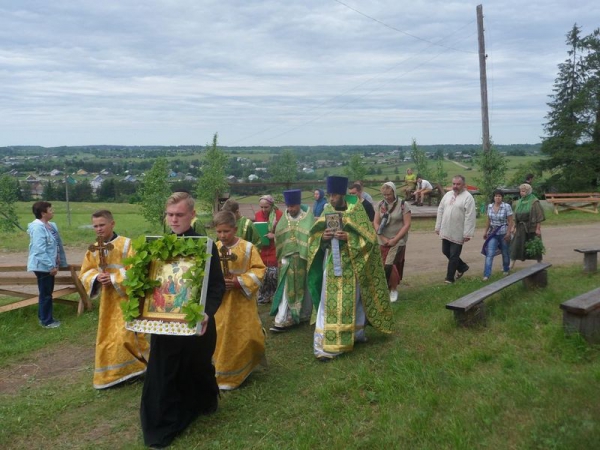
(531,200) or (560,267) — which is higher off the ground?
(531,200)

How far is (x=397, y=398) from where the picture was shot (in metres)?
4.82

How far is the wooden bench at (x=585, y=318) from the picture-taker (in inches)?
210

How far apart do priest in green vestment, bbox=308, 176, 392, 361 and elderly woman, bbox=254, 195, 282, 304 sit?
2134mm

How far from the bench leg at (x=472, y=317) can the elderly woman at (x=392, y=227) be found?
6.80 feet

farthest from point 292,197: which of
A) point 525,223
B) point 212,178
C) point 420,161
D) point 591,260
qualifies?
point 420,161

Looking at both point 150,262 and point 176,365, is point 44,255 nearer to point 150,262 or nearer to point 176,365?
point 150,262

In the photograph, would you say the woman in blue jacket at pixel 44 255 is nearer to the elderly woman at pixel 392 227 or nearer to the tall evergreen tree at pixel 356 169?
the elderly woman at pixel 392 227

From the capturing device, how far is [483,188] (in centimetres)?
2172

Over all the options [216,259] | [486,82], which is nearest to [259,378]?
[216,259]

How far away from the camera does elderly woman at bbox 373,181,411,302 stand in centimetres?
843

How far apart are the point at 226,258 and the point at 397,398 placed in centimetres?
194

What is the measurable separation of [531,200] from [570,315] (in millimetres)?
4885

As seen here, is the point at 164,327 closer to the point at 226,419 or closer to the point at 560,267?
the point at 226,419

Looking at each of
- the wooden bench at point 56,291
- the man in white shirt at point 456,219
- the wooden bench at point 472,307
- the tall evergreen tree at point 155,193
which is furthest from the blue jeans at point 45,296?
the tall evergreen tree at point 155,193
